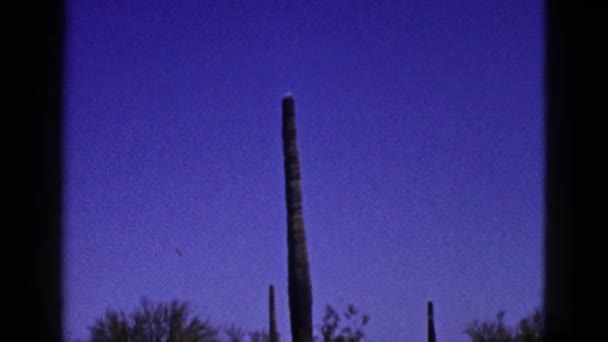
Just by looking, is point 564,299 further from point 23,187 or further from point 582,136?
point 23,187

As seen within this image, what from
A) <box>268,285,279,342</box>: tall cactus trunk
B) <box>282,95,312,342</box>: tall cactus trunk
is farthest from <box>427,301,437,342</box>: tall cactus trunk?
<box>282,95,312,342</box>: tall cactus trunk

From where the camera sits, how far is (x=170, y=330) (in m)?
27.8

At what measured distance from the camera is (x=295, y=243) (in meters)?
14.9

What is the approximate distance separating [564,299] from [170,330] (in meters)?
20.7

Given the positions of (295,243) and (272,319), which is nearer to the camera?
(295,243)

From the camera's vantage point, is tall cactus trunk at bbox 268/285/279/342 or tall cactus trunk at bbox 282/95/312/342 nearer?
tall cactus trunk at bbox 282/95/312/342

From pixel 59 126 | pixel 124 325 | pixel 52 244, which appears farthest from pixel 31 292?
pixel 124 325

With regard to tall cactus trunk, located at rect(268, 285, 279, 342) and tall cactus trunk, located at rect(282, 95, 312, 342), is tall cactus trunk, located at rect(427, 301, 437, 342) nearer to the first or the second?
tall cactus trunk, located at rect(268, 285, 279, 342)

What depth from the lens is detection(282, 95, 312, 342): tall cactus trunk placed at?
14.2m

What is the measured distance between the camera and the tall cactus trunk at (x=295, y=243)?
14.2 m

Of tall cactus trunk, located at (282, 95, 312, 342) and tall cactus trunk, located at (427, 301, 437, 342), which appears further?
tall cactus trunk, located at (427, 301, 437, 342)

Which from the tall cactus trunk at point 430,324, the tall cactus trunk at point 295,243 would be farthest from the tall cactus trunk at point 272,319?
the tall cactus trunk at point 295,243

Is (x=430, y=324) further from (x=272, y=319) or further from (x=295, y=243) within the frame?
(x=295, y=243)

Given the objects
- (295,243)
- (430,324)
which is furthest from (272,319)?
(295,243)
